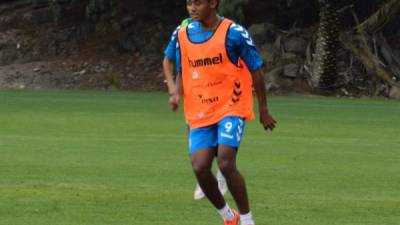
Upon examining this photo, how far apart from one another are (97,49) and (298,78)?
9.16 m

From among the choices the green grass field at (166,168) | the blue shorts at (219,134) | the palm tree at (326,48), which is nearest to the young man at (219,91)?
the blue shorts at (219,134)

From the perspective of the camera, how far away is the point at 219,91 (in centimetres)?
877

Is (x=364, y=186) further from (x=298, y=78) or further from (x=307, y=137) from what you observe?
(x=298, y=78)

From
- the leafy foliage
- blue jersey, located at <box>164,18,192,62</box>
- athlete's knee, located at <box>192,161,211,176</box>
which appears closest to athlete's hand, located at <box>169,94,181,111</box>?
blue jersey, located at <box>164,18,192,62</box>

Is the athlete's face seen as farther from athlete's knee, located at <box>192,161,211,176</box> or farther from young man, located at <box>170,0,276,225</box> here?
athlete's knee, located at <box>192,161,211,176</box>

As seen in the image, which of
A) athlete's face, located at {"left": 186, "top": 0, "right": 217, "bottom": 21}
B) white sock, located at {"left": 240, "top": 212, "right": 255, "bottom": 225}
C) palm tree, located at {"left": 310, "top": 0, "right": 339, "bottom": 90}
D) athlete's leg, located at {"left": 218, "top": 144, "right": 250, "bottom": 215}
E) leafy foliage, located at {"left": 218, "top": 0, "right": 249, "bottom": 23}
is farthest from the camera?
palm tree, located at {"left": 310, "top": 0, "right": 339, "bottom": 90}

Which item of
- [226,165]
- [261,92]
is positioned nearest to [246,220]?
[226,165]

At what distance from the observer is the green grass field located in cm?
1004

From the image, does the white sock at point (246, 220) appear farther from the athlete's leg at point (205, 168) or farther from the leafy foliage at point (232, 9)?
the leafy foliage at point (232, 9)

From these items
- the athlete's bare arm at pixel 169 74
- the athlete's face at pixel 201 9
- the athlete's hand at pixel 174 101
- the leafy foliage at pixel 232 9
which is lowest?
the leafy foliage at pixel 232 9

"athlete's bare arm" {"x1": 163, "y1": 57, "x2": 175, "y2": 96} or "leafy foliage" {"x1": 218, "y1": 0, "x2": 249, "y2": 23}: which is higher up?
"athlete's bare arm" {"x1": 163, "y1": 57, "x2": 175, "y2": 96}

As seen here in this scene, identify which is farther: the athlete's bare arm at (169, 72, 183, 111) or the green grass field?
the green grass field

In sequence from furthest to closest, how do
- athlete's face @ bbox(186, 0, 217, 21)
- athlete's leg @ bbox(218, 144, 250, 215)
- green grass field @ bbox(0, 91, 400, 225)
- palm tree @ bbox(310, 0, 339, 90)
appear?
palm tree @ bbox(310, 0, 339, 90) < green grass field @ bbox(0, 91, 400, 225) < athlete's face @ bbox(186, 0, 217, 21) < athlete's leg @ bbox(218, 144, 250, 215)

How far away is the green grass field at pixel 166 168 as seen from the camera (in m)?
10.0
